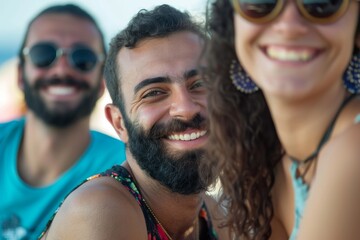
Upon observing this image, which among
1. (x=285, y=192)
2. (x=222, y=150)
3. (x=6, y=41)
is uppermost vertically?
(x=222, y=150)

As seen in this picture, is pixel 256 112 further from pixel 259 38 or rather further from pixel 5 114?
pixel 5 114

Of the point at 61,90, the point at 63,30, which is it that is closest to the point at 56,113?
the point at 61,90

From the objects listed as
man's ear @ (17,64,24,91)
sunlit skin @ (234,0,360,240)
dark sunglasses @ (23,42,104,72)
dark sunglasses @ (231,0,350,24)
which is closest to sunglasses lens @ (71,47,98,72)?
dark sunglasses @ (23,42,104,72)

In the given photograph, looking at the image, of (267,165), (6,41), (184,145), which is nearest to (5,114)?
(6,41)

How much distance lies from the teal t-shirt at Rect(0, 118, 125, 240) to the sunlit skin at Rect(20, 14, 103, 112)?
36 cm

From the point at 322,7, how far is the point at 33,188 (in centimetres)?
303

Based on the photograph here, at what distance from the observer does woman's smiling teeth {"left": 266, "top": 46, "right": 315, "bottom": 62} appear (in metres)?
1.58

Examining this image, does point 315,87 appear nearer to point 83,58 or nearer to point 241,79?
point 241,79

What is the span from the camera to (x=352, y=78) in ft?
5.62

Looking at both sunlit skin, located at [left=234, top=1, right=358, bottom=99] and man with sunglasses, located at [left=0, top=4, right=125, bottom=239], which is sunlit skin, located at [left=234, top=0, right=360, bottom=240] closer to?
sunlit skin, located at [left=234, top=1, right=358, bottom=99]

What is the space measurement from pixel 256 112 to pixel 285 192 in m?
0.28

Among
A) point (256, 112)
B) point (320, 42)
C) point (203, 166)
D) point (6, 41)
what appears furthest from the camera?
point (6, 41)

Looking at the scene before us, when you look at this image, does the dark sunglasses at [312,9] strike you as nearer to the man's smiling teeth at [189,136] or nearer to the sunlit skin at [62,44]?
the man's smiling teeth at [189,136]

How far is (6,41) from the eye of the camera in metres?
13.9
